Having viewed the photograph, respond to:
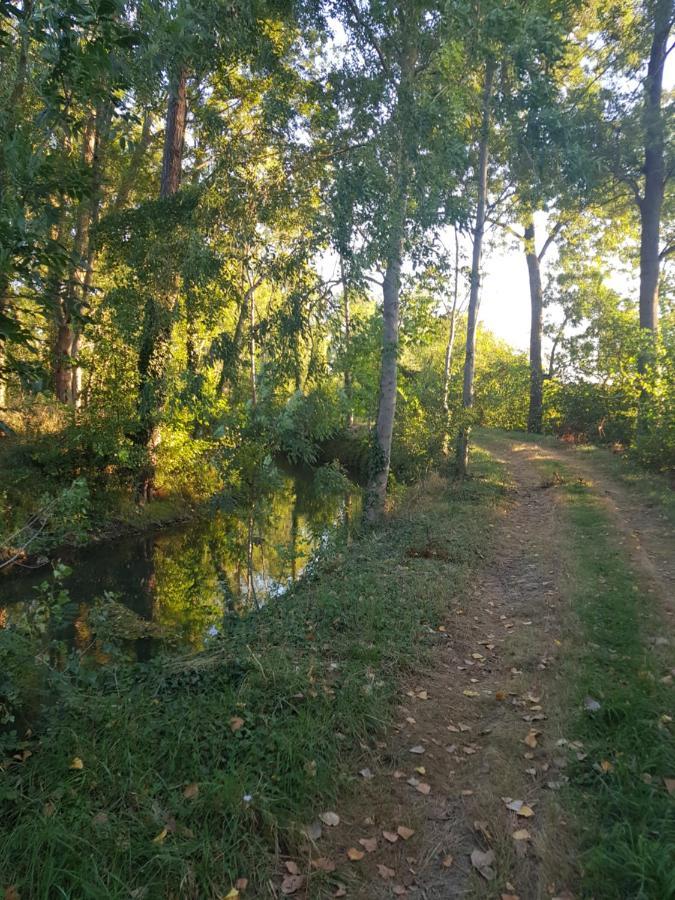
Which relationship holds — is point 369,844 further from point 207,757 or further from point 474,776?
point 207,757

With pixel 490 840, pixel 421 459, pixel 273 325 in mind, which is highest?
pixel 273 325

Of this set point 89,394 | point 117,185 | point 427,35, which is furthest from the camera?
point 117,185

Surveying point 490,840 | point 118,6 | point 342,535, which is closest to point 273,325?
point 342,535

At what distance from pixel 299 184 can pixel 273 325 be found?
329 centimetres

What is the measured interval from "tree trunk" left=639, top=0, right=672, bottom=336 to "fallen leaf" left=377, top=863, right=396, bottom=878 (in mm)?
17974

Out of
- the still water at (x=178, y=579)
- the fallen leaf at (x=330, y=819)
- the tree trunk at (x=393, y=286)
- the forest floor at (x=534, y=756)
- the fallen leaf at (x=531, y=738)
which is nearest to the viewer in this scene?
the forest floor at (x=534, y=756)

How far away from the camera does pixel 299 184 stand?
1070 centimetres

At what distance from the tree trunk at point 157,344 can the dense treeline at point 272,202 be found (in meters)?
0.07

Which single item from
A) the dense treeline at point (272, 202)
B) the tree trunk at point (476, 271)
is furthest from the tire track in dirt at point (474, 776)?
the tree trunk at point (476, 271)

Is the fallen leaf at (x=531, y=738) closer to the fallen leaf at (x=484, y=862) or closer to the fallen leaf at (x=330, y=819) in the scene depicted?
the fallen leaf at (x=484, y=862)

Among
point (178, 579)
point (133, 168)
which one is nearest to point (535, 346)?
point (133, 168)

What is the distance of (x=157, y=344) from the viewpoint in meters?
12.4

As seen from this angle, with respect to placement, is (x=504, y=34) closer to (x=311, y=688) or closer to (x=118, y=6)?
(x=118, y=6)

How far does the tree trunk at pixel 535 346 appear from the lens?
87.1ft
